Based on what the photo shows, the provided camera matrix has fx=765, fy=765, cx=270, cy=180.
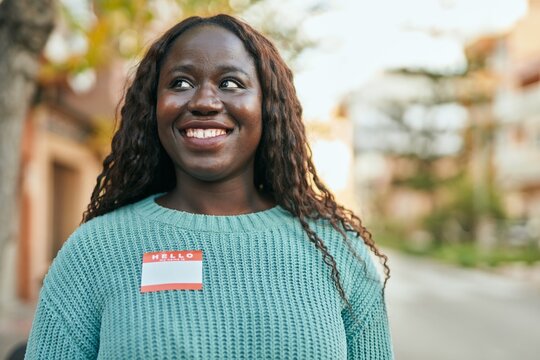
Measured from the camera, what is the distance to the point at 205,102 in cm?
177

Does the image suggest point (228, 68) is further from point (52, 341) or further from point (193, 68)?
point (52, 341)

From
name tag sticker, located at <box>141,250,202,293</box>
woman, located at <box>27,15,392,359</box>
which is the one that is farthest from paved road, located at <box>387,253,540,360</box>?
name tag sticker, located at <box>141,250,202,293</box>

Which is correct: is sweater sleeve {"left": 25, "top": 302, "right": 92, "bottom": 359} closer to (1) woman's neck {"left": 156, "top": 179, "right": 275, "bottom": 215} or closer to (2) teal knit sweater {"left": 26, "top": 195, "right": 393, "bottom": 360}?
(2) teal knit sweater {"left": 26, "top": 195, "right": 393, "bottom": 360}

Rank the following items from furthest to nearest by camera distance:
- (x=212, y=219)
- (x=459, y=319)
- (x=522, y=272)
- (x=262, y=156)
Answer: (x=522, y=272) < (x=459, y=319) < (x=262, y=156) < (x=212, y=219)

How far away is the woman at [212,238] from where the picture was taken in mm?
1729

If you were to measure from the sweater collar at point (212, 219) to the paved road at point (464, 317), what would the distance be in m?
6.21

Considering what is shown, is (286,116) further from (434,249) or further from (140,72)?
(434,249)

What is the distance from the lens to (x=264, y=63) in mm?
1873

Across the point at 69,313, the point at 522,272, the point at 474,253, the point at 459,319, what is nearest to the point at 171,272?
the point at 69,313

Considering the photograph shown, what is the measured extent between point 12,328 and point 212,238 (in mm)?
6919

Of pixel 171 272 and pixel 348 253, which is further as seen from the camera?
pixel 348 253

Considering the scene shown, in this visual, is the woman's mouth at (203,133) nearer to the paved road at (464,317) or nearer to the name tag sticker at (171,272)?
the name tag sticker at (171,272)

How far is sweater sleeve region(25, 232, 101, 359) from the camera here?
1.73 m

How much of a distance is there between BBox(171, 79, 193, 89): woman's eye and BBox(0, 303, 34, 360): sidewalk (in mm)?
5201
